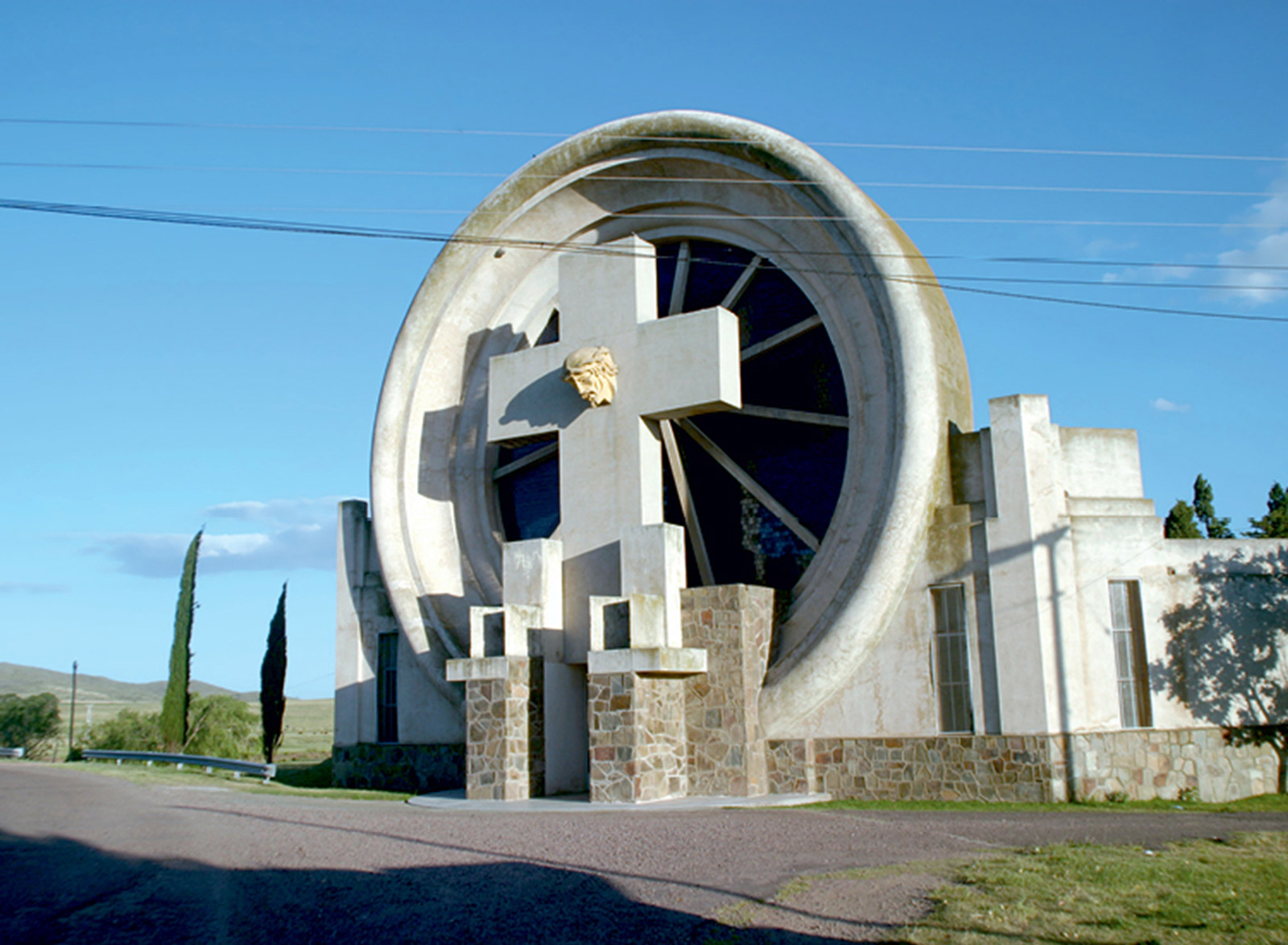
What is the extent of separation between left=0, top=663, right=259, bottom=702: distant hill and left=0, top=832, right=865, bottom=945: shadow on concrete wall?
130 meters

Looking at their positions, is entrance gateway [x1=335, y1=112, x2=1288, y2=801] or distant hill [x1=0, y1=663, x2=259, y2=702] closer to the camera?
entrance gateway [x1=335, y1=112, x2=1288, y2=801]

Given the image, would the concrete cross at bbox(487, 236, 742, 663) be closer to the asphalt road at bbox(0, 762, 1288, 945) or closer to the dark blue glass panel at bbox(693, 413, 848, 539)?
the dark blue glass panel at bbox(693, 413, 848, 539)

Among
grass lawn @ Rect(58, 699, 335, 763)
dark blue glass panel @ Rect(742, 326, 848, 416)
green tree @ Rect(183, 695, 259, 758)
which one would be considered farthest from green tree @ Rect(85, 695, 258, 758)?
dark blue glass panel @ Rect(742, 326, 848, 416)

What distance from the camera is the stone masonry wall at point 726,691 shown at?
543 inches

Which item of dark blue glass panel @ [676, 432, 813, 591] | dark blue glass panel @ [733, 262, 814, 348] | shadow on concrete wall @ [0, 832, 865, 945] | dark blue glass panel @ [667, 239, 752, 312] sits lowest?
shadow on concrete wall @ [0, 832, 865, 945]

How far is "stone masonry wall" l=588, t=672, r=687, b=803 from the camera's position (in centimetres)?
1327

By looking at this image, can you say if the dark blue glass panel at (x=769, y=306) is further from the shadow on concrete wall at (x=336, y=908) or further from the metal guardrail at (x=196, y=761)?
the metal guardrail at (x=196, y=761)

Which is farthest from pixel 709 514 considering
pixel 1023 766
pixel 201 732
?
pixel 201 732

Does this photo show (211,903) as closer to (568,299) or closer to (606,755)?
(606,755)

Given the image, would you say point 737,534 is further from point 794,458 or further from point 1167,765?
point 1167,765

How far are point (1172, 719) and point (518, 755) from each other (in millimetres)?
7722

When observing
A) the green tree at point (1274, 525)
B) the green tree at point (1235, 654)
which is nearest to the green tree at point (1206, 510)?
the green tree at point (1274, 525)

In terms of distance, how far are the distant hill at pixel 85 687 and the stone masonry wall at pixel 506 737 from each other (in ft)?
409

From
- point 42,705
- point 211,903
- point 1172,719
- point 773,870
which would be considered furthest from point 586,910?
point 42,705
